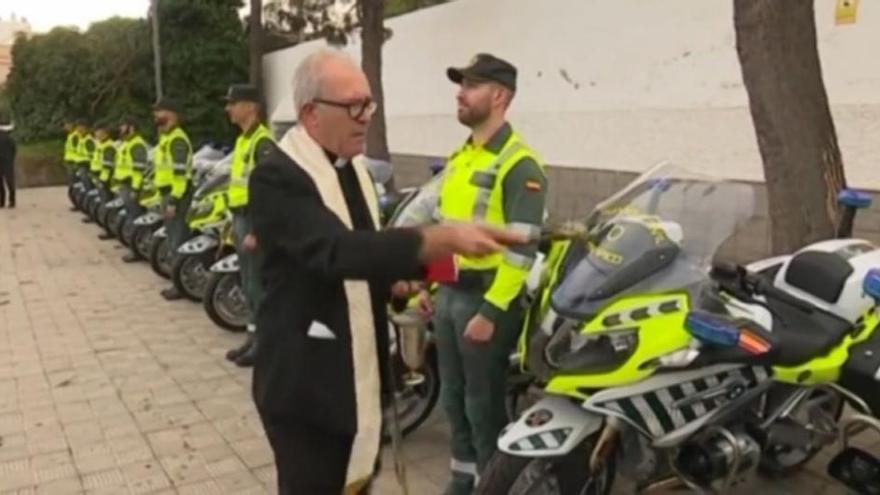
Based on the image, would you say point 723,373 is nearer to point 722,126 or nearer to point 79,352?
point 79,352

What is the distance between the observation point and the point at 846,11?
21.1 ft

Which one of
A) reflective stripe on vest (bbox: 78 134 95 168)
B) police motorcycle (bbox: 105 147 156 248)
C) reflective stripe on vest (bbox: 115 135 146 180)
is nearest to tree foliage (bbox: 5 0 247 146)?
reflective stripe on vest (bbox: 78 134 95 168)

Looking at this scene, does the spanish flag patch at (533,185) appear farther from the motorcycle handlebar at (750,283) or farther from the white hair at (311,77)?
the white hair at (311,77)

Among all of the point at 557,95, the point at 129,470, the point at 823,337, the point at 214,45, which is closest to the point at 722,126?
the point at 557,95

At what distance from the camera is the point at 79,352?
587cm

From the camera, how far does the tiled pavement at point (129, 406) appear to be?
3.67 metres

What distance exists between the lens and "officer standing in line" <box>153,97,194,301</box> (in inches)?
291

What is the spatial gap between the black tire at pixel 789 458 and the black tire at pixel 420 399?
1.51 meters

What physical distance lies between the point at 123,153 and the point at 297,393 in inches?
341

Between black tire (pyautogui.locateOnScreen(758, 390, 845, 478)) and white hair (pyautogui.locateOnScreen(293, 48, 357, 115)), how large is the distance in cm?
204

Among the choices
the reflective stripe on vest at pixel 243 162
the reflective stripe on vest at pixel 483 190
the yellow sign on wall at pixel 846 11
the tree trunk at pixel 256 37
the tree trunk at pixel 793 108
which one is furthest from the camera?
the tree trunk at pixel 256 37

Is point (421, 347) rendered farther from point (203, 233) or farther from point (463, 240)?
point (203, 233)

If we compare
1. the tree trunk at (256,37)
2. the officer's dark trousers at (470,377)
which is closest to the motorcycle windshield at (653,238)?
the officer's dark trousers at (470,377)

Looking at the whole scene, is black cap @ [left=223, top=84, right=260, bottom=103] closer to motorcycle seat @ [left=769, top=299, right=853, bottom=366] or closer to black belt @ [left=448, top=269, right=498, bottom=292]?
black belt @ [left=448, top=269, right=498, bottom=292]
